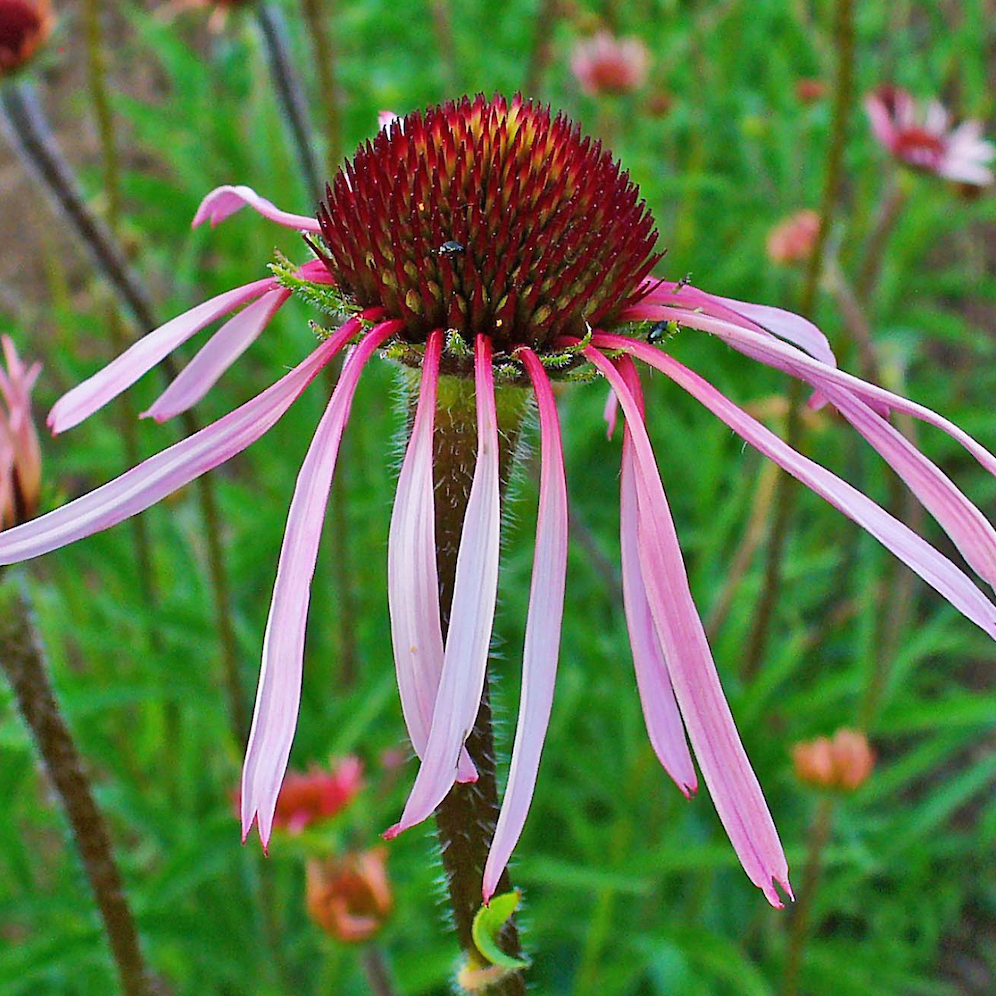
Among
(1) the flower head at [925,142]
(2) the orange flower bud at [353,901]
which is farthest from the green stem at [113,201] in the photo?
(1) the flower head at [925,142]

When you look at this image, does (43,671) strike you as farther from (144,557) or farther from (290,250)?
(290,250)

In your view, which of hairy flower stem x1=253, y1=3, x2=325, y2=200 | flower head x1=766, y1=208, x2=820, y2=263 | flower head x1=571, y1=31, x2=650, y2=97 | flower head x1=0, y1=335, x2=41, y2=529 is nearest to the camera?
flower head x1=0, y1=335, x2=41, y2=529

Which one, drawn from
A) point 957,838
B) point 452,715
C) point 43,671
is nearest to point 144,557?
point 43,671

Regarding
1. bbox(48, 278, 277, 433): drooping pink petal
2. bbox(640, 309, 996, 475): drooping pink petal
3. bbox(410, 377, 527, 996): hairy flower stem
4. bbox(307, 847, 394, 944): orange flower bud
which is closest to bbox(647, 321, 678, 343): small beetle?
bbox(640, 309, 996, 475): drooping pink petal

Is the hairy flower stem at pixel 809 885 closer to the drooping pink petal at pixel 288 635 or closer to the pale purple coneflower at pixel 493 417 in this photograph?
the pale purple coneflower at pixel 493 417

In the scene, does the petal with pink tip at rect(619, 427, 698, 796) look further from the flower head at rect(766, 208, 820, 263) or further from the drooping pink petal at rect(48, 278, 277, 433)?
the flower head at rect(766, 208, 820, 263)

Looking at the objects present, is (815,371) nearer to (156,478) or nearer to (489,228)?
(489,228)
